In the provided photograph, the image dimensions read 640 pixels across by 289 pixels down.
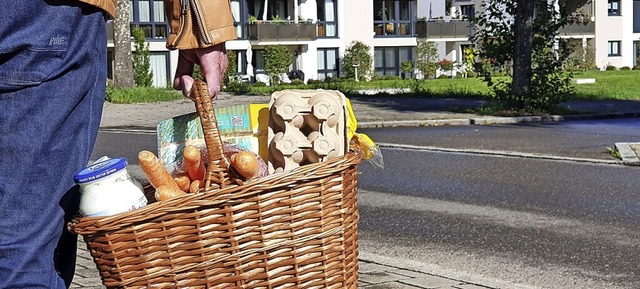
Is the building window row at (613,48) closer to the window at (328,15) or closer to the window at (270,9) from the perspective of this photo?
the window at (328,15)

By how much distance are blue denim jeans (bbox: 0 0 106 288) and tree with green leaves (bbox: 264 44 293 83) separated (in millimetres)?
56658

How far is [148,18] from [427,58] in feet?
51.0

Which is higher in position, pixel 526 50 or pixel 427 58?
pixel 526 50

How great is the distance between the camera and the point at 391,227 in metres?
8.49

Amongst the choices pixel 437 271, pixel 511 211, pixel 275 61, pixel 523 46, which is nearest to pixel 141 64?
pixel 275 61

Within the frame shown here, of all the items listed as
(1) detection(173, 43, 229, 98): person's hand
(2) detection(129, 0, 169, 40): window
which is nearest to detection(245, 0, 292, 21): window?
(2) detection(129, 0, 169, 40): window

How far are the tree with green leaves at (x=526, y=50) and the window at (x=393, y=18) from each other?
45.7m

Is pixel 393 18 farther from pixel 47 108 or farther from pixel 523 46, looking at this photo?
pixel 47 108

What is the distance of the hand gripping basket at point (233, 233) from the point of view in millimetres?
2791

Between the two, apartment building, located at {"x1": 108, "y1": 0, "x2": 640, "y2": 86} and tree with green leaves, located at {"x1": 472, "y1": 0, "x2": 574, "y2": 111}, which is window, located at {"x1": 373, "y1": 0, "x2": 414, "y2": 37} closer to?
apartment building, located at {"x1": 108, "y1": 0, "x2": 640, "y2": 86}

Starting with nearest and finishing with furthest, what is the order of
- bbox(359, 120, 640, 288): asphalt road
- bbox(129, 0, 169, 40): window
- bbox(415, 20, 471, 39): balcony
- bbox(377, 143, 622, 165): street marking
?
bbox(359, 120, 640, 288): asphalt road
bbox(377, 143, 622, 165): street marking
bbox(129, 0, 169, 40): window
bbox(415, 20, 471, 39): balcony

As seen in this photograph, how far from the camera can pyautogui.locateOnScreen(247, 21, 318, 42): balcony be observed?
63.7 m

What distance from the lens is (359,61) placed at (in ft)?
208

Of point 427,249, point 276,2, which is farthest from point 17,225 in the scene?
point 276,2
